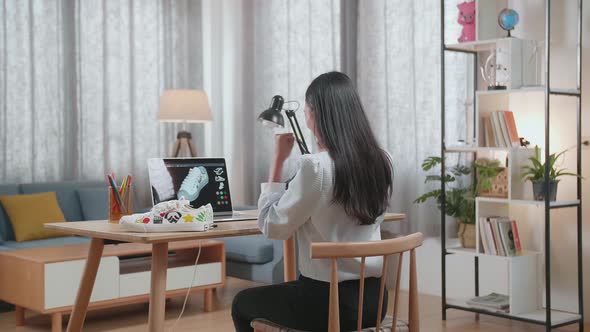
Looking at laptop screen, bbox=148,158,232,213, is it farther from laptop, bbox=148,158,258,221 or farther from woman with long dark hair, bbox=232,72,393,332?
woman with long dark hair, bbox=232,72,393,332

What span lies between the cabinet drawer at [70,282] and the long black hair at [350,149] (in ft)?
6.60

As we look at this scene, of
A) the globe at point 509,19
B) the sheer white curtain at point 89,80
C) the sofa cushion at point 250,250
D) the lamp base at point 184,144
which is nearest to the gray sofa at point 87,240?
the sofa cushion at point 250,250

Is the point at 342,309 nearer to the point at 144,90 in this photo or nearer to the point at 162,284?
the point at 162,284

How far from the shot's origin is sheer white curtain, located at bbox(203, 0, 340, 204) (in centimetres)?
574

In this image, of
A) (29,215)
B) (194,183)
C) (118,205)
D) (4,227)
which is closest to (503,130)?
(194,183)

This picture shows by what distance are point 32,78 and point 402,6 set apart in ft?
8.74

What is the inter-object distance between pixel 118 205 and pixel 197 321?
166cm

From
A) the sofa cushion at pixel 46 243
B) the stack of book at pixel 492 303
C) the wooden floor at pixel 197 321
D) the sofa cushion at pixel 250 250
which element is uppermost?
the sofa cushion at pixel 46 243

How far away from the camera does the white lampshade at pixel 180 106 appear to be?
570 centimetres

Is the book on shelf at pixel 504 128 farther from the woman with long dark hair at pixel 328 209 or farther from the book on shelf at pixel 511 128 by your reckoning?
the woman with long dark hair at pixel 328 209

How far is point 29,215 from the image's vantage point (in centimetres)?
498

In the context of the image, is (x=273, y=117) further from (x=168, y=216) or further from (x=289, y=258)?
(x=289, y=258)

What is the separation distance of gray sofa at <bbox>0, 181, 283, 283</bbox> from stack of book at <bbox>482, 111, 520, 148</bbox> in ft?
4.90

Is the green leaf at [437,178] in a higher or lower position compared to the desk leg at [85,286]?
higher
